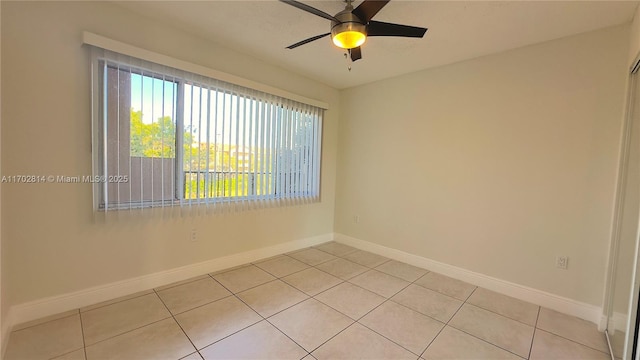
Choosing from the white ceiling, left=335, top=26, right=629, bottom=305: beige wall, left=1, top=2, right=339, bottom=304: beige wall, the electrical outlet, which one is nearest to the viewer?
left=1, top=2, right=339, bottom=304: beige wall

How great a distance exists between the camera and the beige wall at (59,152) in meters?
1.79

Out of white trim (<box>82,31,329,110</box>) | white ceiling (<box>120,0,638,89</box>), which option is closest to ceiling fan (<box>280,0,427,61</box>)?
white ceiling (<box>120,0,638,89</box>)

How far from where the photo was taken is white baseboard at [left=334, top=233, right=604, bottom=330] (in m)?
2.21

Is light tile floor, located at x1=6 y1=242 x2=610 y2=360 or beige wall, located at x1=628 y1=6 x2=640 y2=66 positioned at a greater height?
beige wall, located at x1=628 y1=6 x2=640 y2=66

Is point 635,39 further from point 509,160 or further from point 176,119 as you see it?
point 176,119

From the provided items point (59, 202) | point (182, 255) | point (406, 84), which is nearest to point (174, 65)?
point (59, 202)

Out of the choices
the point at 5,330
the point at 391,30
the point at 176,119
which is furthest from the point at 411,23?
the point at 5,330

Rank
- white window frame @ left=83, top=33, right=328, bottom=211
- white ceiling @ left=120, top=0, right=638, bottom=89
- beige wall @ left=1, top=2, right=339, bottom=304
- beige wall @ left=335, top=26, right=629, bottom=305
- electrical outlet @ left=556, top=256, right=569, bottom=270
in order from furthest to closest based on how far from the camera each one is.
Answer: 1. electrical outlet @ left=556, top=256, right=569, bottom=270
2. beige wall @ left=335, top=26, right=629, bottom=305
3. white window frame @ left=83, top=33, right=328, bottom=211
4. white ceiling @ left=120, top=0, right=638, bottom=89
5. beige wall @ left=1, top=2, right=339, bottom=304

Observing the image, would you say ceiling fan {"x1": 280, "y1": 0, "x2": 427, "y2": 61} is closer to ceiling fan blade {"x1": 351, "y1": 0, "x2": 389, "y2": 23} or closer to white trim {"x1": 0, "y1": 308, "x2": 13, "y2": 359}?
ceiling fan blade {"x1": 351, "y1": 0, "x2": 389, "y2": 23}

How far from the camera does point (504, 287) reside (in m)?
2.60

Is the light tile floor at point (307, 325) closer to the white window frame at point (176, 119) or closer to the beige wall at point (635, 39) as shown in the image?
the white window frame at point (176, 119)

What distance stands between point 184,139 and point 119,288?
4.71ft

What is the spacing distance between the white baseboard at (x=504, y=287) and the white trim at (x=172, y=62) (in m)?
2.50

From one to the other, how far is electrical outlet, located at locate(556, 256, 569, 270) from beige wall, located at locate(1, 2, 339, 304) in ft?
11.9
